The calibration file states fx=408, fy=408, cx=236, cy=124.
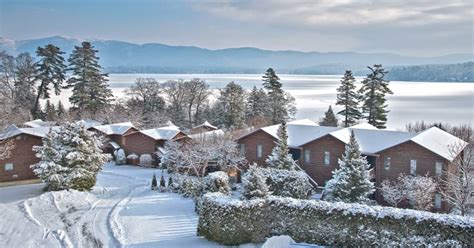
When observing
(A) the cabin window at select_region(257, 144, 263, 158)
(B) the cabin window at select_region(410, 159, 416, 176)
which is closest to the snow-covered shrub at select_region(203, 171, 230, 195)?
(A) the cabin window at select_region(257, 144, 263, 158)

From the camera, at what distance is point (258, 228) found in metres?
17.2

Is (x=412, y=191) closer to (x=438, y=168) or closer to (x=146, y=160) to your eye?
(x=438, y=168)

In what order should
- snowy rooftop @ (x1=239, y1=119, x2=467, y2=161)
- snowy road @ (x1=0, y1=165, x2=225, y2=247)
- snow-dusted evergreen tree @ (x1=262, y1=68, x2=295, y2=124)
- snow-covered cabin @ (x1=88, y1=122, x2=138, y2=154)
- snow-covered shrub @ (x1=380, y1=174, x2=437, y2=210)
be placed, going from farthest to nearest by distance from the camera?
snow-dusted evergreen tree @ (x1=262, y1=68, x2=295, y2=124), snow-covered cabin @ (x1=88, y1=122, x2=138, y2=154), snowy rooftop @ (x1=239, y1=119, x2=467, y2=161), snow-covered shrub @ (x1=380, y1=174, x2=437, y2=210), snowy road @ (x1=0, y1=165, x2=225, y2=247)

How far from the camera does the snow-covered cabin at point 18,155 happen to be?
30814 mm

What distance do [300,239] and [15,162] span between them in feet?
80.4

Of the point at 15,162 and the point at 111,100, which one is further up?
the point at 111,100

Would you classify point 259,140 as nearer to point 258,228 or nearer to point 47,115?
point 258,228

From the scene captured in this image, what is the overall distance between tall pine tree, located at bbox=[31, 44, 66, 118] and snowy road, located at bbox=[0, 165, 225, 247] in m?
30.6

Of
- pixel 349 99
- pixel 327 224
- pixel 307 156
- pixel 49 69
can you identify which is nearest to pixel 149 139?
pixel 307 156

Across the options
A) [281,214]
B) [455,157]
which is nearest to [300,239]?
[281,214]

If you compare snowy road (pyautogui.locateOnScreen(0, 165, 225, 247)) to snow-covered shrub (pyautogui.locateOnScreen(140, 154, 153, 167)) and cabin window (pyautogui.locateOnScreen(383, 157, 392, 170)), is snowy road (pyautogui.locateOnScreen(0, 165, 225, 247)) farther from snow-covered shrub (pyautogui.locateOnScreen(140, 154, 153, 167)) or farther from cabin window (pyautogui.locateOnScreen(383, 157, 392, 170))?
cabin window (pyautogui.locateOnScreen(383, 157, 392, 170))

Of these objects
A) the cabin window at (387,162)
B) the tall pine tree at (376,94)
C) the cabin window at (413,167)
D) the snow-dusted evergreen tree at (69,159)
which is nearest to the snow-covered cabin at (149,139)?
the snow-dusted evergreen tree at (69,159)

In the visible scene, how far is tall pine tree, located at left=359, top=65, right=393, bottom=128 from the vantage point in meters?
49.7

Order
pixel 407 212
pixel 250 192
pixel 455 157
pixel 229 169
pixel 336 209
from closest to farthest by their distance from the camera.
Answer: pixel 407 212, pixel 336 209, pixel 250 192, pixel 455 157, pixel 229 169
